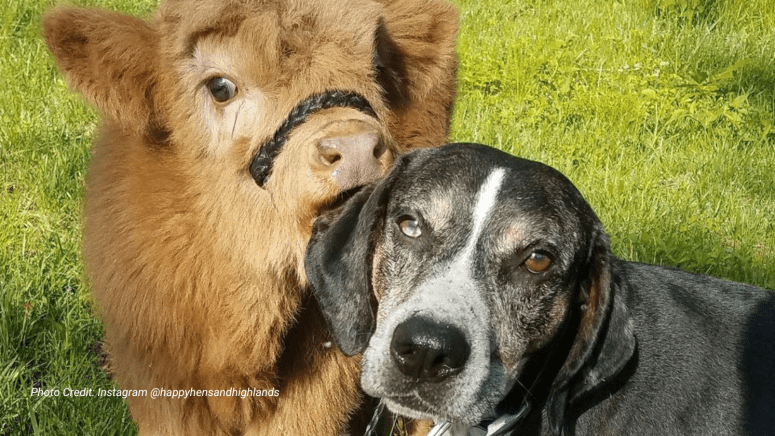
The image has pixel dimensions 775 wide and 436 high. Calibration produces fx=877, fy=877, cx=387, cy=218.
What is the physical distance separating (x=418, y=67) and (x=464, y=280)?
1.62 metres

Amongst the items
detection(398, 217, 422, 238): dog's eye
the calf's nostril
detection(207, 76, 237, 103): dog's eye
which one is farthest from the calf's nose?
detection(207, 76, 237, 103): dog's eye

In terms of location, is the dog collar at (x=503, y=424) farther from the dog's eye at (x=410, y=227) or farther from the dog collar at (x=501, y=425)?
the dog's eye at (x=410, y=227)

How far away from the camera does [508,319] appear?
3174mm

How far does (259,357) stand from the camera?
12.5ft

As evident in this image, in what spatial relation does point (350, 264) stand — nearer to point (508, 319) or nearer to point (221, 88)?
point (508, 319)

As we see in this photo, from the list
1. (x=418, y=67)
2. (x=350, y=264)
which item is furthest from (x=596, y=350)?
(x=418, y=67)

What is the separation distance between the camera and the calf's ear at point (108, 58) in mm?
3727

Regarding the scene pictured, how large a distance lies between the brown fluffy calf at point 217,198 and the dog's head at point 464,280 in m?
0.26

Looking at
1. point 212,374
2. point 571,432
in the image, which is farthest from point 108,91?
point 571,432

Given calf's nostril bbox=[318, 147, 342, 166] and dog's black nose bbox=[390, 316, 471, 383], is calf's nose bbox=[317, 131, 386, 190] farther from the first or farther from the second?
dog's black nose bbox=[390, 316, 471, 383]

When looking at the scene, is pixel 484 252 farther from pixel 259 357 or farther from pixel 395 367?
pixel 259 357

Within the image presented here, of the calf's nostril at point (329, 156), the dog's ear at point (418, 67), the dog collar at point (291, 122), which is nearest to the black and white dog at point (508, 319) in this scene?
the calf's nostril at point (329, 156)

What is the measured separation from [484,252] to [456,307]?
0.32 metres

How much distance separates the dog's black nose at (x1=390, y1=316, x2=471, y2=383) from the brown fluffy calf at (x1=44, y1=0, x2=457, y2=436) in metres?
0.80
